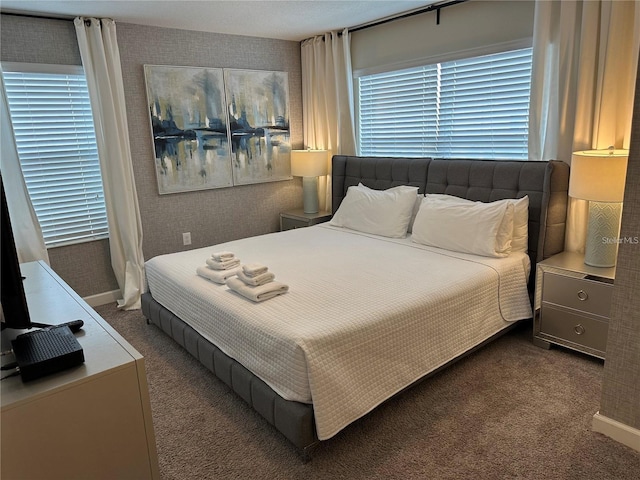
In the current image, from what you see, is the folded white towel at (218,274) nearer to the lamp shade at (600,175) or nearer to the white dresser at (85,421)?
the white dresser at (85,421)

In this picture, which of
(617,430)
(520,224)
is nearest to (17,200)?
(520,224)

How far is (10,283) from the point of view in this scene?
1.48 meters

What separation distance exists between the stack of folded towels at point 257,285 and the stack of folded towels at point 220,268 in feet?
0.57

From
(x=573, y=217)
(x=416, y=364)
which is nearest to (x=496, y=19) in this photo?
(x=573, y=217)

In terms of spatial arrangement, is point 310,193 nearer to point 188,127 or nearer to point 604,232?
point 188,127

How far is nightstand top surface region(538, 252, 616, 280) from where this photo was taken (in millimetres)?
2697

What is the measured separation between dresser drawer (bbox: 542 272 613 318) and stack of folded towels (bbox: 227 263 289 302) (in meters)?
1.69

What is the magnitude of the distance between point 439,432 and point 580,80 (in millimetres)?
2354

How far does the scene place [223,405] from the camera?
248 cm

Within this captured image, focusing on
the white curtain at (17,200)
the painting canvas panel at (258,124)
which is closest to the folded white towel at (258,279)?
the white curtain at (17,200)

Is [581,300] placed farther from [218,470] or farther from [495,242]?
[218,470]

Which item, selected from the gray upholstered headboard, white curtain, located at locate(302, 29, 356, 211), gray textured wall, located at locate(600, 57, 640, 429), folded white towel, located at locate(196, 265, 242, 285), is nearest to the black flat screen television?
folded white towel, located at locate(196, 265, 242, 285)

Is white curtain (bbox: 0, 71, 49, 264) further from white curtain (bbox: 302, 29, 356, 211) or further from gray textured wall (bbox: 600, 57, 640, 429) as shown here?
gray textured wall (bbox: 600, 57, 640, 429)

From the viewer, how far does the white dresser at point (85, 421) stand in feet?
4.28
